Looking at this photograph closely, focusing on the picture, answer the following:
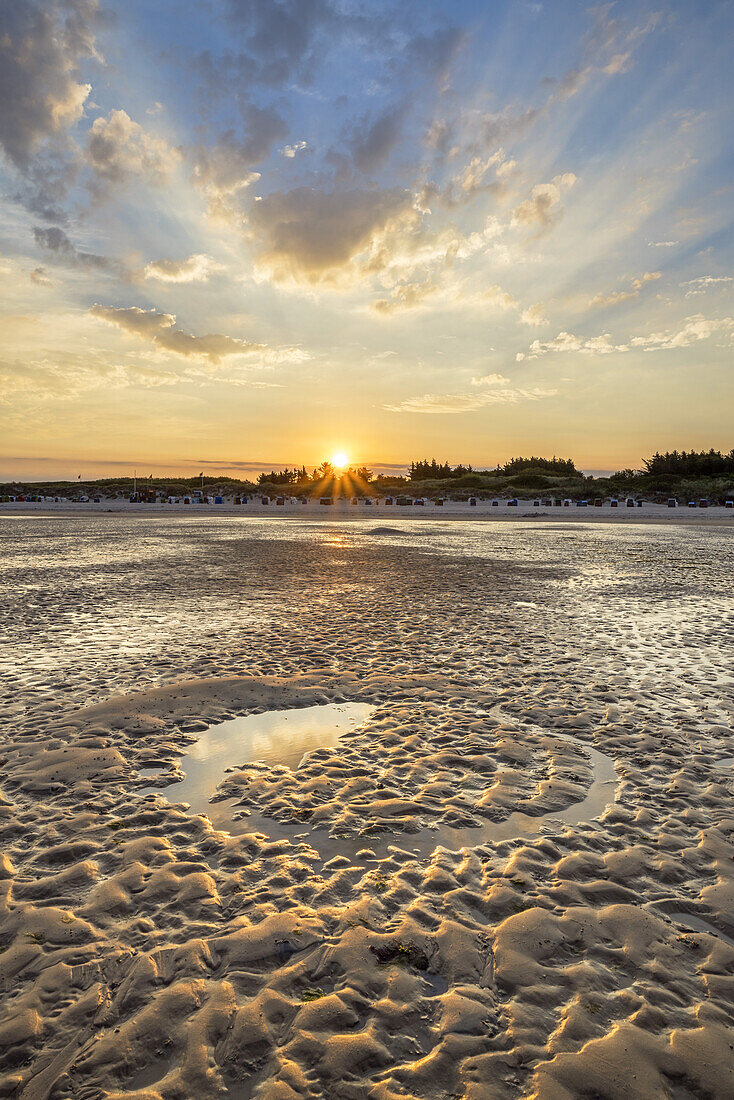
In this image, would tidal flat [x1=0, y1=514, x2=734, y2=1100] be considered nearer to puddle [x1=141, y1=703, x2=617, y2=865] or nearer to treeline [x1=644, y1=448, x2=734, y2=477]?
puddle [x1=141, y1=703, x2=617, y2=865]

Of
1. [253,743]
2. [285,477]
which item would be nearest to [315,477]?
[285,477]

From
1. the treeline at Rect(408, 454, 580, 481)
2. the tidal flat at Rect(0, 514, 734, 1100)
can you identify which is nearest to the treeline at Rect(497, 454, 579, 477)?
the treeline at Rect(408, 454, 580, 481)

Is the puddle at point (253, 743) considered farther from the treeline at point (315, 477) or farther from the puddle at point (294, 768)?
the treeline at point (315, 477)

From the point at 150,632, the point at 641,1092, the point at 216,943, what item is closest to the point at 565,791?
the point at 641,1092

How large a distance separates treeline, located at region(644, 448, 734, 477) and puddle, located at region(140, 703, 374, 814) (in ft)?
259

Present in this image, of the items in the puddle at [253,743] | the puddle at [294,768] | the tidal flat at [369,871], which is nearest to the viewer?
the tidal flat at [369,871]

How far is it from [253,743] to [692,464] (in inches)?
3337

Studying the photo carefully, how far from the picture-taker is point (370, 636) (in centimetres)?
925

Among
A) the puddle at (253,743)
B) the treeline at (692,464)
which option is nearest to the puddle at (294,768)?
the puddle at (253,743)

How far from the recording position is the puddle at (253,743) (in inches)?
182

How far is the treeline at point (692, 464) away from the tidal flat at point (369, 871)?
76.4 m

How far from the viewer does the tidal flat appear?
2443 millimetres

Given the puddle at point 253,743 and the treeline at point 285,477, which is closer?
the puddle at point 253,743

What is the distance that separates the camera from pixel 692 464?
75688 millimetres
